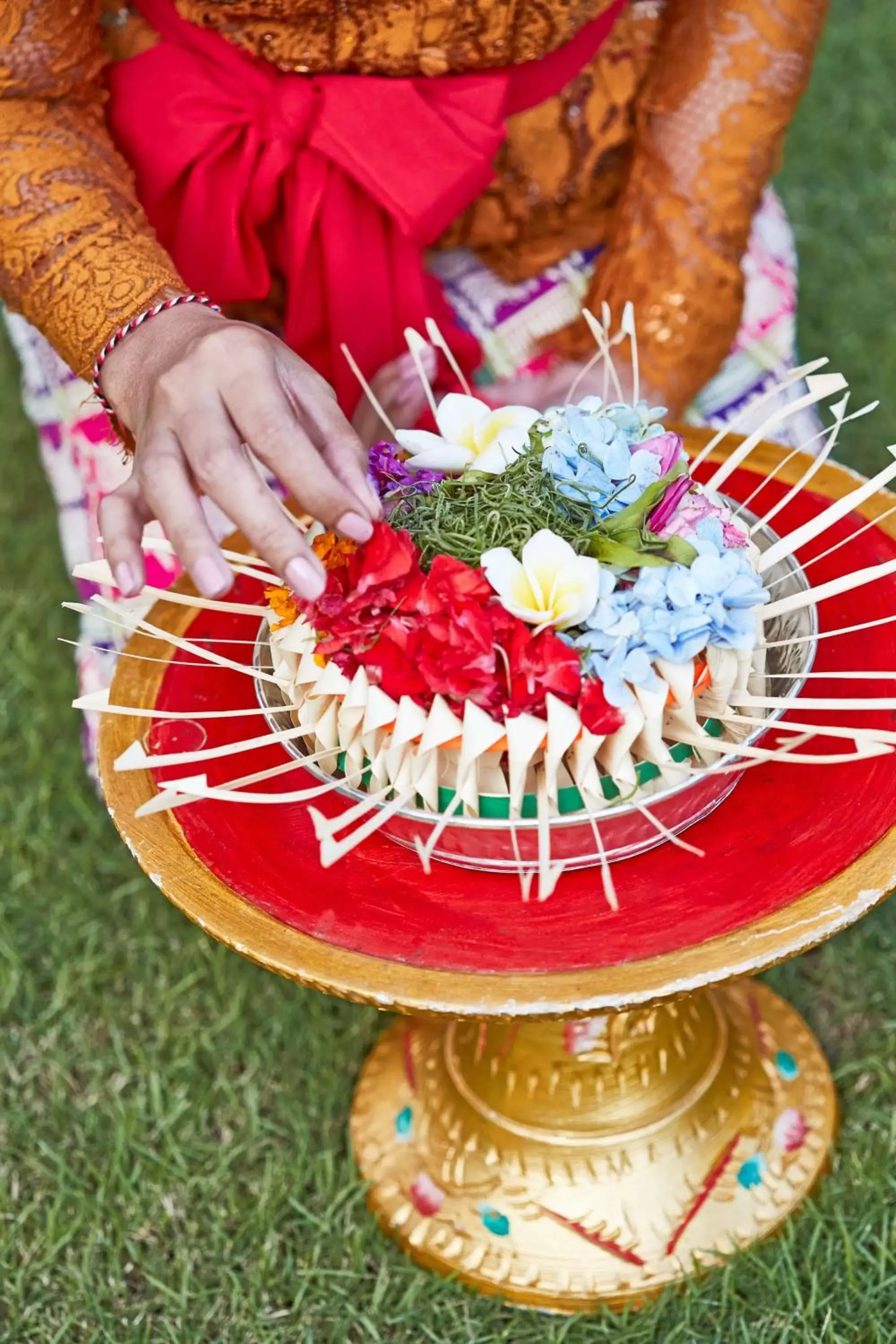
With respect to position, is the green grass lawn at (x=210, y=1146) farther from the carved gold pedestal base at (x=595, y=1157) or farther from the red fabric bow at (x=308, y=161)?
the red fabric bow at (x=308, y=161)

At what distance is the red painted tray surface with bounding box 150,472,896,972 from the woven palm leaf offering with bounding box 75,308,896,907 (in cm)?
2

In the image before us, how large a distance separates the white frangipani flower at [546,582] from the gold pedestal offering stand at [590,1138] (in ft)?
1.42

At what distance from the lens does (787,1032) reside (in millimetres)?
1676

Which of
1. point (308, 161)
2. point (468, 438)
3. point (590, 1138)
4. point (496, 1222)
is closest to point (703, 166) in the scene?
point (308, 161)

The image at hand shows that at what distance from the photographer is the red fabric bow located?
153cm

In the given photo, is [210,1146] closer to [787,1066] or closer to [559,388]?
[787,1066]

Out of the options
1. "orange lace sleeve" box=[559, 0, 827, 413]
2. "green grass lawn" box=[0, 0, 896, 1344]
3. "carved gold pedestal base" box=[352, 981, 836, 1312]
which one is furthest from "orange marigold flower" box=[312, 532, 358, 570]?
"green grass lawn" box=[0, 0, 896, 1344]

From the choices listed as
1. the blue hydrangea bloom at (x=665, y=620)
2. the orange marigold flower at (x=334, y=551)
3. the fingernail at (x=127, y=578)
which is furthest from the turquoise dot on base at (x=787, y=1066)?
the fingernail at (x=127, y=578)

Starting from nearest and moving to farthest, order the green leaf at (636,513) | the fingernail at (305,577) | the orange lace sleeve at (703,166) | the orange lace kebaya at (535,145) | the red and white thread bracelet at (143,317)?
the fingernail at (305,577)
the green leaf at (636,513)
the red and white thread bracelet at (143,317)
the orange lace kebaya at (535,145)
the orange lace sleeve at (703,166)

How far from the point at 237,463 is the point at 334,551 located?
0.39 feet

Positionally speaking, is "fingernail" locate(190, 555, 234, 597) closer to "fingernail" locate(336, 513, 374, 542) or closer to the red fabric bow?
"fingernail" locate(336, 513, 374, 542)

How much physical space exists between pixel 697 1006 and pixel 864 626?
60 cm

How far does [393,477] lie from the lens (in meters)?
1.20

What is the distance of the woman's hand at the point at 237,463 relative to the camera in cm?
102
